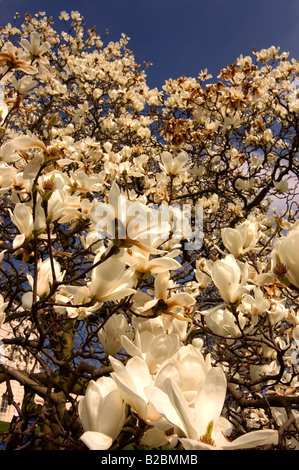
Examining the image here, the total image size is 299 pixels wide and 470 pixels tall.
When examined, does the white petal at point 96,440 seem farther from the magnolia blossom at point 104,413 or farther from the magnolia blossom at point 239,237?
the magnolia blossom at point 239,237

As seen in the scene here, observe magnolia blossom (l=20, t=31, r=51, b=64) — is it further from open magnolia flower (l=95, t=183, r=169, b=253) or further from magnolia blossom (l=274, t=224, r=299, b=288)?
magnolia blossom (l=274, t=224, r=299, b=288)

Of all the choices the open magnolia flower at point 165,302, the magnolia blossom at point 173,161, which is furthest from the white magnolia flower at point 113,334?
the magnolia blossom at point 173,161

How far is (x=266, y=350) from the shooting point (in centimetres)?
204

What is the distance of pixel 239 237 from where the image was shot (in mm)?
1592

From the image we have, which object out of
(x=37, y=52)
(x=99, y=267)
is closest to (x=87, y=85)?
(x=37, y=52)

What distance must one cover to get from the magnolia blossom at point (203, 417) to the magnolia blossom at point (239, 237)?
919mm

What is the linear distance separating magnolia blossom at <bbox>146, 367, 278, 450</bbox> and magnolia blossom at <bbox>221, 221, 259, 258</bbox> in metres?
0.92

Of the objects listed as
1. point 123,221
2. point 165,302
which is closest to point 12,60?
point 123,221

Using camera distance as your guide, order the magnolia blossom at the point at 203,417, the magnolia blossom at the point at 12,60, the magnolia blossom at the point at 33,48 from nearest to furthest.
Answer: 1. the magnolia blossom at the point at 203,417
2. the magnolia blossom at the point at 12,60
3. the magnolia blossom at the point at 33,48

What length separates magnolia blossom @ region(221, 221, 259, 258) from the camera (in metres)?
1.59

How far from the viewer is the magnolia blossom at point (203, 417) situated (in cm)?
63

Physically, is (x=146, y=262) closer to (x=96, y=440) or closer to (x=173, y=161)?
(x=96, y=440)

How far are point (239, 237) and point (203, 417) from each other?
981 mm

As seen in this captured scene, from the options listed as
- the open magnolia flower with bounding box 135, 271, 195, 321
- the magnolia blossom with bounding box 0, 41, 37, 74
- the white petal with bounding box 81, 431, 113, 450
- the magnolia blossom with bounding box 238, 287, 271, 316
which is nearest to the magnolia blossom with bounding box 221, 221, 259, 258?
the magnolia blossom with bounding box 238, 287, 271, 316
